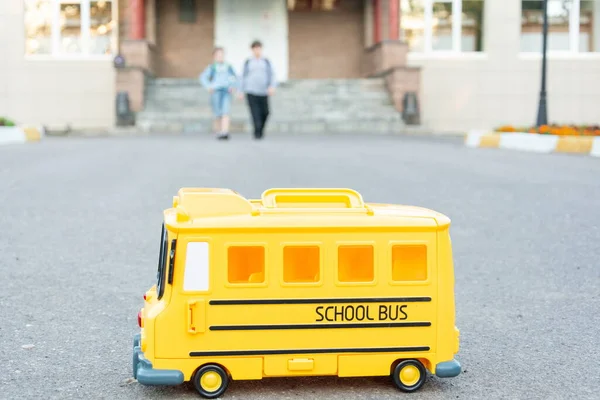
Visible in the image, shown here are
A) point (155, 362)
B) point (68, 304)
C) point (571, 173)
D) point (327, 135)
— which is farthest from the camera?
point (327, 135)

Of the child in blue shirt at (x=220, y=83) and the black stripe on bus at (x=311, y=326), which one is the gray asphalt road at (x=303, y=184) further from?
the child in blue shirt at (x=220, y=83)

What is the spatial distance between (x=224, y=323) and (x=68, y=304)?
188cm

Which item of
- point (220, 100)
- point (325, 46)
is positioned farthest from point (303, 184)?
point (325, 46)

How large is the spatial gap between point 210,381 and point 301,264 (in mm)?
516

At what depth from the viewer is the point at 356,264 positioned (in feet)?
11.1

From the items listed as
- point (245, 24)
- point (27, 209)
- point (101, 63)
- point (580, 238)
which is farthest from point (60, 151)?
point (245, 24)

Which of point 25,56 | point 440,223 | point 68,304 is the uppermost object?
point 25,56

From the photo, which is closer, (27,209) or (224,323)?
(224,323)

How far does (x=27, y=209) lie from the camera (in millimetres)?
8570

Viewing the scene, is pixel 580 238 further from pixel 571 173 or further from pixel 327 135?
pixel 327 135

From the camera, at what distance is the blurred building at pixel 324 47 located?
92.9 feet

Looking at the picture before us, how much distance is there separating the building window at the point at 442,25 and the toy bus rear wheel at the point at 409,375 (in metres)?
26.5

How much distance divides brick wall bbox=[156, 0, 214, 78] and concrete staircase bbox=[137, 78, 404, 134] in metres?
1.99

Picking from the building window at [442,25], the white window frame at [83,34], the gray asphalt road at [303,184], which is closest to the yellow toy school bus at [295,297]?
the gray asphalt road at [303,184]
